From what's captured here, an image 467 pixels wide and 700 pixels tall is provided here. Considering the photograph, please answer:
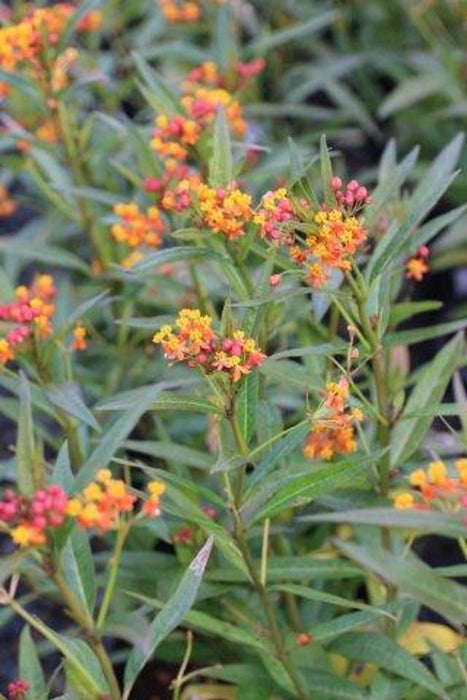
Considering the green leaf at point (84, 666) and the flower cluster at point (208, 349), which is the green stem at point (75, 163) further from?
the green leaf at point (84, 666)

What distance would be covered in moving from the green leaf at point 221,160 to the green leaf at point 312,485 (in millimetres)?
538

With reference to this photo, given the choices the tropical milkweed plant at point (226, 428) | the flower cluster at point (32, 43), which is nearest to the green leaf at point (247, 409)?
the tropical milkweed plant at point (226, 428)

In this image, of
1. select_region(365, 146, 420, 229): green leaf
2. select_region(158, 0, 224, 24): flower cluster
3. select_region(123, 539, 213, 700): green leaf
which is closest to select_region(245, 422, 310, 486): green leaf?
select_region(123, 539, 213, 700): green leaf

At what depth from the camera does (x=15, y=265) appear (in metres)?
3.29

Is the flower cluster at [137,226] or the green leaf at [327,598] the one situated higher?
the flower cluster at [137,226]

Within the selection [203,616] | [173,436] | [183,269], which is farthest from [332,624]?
[183,269]

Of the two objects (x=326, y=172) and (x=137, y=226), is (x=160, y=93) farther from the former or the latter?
(x=326, y=172)

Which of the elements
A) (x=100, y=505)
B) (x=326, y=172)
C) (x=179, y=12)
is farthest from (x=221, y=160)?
(x=179, y=12)

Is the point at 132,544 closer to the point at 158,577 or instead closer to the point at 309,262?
the point at 158,577

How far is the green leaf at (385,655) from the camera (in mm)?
1852

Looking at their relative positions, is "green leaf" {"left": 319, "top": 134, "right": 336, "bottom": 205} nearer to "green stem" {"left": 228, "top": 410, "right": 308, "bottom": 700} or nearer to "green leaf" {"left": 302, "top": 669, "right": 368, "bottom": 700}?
"green stem" {"left": 228, "top": 410, "right": 308, "bottom": 700}

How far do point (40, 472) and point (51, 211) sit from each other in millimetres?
2030

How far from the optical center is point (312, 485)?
1.71 meters

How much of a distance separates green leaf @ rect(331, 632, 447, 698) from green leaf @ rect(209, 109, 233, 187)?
84 centimetres
